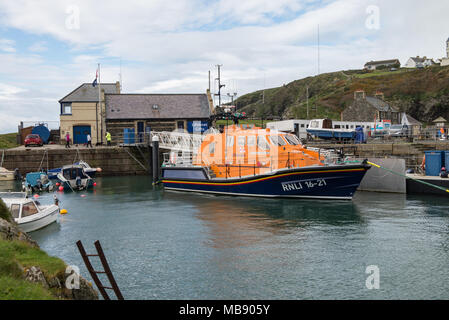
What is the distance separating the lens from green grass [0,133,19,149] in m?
49.8

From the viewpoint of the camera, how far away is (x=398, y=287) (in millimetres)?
8758

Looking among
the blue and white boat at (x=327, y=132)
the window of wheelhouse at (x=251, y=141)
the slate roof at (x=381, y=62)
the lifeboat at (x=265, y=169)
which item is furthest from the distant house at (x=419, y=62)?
the window of wheelhouse at (x=251, y=141)

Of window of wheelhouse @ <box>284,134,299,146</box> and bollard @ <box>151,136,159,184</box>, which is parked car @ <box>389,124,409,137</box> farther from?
bollard @ <box>151,136,159,184</box>

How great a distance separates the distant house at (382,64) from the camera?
131 meters

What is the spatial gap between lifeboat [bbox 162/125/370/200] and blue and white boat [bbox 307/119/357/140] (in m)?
19.4

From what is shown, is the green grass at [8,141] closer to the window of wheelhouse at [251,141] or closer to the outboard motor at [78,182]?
the outboard motor at [78,182]

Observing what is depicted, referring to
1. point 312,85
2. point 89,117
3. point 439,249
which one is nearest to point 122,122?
point 89,117

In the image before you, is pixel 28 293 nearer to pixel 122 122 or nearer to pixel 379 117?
pixel 122 122

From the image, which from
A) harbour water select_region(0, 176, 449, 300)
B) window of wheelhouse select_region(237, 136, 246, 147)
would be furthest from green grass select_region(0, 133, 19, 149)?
window of wheelhouse select_region(237, 136, 246, 147)

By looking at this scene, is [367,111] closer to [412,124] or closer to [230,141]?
[412,124]

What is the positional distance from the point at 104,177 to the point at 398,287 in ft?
101

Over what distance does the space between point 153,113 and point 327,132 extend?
18.1 m

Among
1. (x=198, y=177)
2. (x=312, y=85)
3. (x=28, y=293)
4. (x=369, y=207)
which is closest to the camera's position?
(x=28, y=293)

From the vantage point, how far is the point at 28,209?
581 inches
